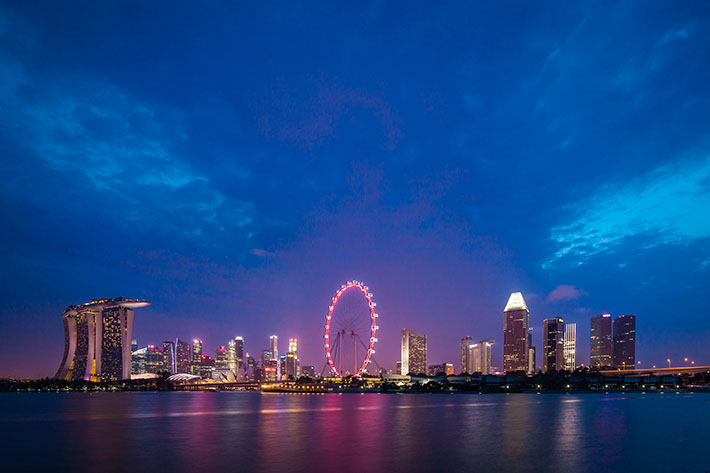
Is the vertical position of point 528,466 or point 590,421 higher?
point 528,466

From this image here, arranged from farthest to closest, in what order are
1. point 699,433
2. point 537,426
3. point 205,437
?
point 537,426, point 699,433, point 205,437

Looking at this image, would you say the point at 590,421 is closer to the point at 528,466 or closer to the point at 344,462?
the point at 528,466

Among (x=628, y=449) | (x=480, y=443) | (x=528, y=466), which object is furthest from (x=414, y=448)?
(x=628, y=449)

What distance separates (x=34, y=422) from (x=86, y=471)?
5385cm

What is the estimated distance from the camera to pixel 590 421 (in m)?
83.7

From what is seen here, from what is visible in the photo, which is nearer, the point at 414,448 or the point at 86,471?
the point at 86,471

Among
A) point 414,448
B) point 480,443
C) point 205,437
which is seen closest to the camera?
point 414,448

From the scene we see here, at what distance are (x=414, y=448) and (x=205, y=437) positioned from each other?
80.4 ft

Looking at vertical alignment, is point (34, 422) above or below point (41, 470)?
below

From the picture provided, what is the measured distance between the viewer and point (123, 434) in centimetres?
6316

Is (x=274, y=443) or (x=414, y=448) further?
(x=274, y=443)

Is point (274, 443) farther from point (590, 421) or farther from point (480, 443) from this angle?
point (590, 421)

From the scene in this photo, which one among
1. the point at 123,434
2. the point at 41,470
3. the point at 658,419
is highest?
the point at 41,470

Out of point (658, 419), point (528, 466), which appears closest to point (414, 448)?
point (528, 466)
